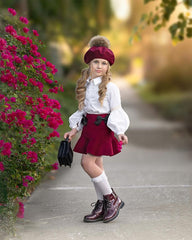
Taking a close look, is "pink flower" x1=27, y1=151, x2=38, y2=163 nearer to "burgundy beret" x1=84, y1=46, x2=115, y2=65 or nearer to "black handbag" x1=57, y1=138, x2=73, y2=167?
"black handbag" x1=57, y1=138, x2=73, y2=167

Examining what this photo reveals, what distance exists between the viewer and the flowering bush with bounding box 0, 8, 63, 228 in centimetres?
418

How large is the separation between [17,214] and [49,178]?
2241mm

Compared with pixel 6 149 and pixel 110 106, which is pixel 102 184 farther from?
pixel 6 149

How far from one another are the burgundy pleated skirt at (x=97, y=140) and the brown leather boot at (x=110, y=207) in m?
0.43

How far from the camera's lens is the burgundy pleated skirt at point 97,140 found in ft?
15.4

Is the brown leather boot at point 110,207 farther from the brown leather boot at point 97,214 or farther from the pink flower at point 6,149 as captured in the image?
the pink flower at point 6,149

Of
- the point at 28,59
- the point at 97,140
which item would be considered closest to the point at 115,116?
the point at 97,140

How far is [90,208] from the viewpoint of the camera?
5305 mm

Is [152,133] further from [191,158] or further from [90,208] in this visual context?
[90,208]

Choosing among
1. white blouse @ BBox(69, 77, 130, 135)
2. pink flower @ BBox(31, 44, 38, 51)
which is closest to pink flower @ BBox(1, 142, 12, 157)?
white blouse @ BBox(69, 77, 130, 135)

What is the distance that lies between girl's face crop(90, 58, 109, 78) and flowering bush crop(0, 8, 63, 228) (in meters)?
0.41

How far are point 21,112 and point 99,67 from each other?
3.33ft

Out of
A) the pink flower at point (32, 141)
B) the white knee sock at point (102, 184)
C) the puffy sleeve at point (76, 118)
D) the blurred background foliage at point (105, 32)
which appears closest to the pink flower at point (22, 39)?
the puffy sleeve at point (76, 118)

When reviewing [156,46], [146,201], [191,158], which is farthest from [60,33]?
[146,201]
